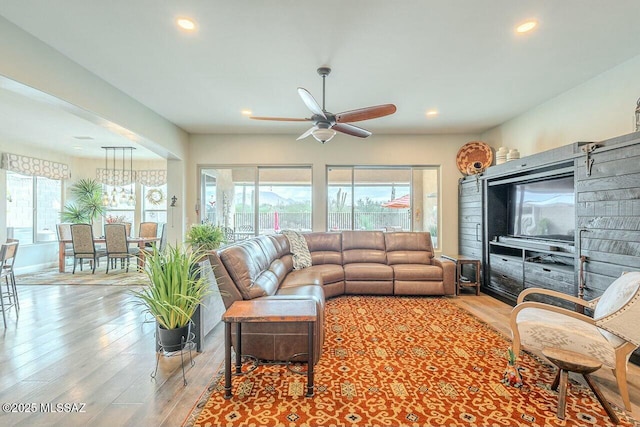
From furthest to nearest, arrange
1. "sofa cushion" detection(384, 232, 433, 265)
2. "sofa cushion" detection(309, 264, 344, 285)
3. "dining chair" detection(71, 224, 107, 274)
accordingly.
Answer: "dining chair" detection(71, 224, 107, 274), "sofa cushion" detection(384, 232, 433, 265), "sofa cushion" detection(309, 264, 344, 285)

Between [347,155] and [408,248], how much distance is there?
2120 millimetres

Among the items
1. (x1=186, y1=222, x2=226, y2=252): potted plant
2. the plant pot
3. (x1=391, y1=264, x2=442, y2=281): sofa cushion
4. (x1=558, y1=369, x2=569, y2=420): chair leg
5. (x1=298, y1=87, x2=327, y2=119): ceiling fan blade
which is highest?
(x1=298, y1=87, x2=327, y2=119): ceiling fan blade

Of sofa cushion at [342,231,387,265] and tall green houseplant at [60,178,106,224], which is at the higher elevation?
Answer: tall green houseplant at [60,178,106,224]

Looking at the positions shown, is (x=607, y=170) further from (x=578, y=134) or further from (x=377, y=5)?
(x=377, y=5)

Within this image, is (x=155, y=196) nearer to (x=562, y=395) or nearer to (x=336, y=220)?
(x=336, y=220)

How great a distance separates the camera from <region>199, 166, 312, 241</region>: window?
19.6 ft

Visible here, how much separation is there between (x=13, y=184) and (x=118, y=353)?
640 centimetres

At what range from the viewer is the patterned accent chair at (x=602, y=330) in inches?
74.9

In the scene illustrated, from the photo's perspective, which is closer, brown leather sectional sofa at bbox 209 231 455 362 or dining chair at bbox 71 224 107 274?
brown leather sectional sofa at bbox 209 231 455 362

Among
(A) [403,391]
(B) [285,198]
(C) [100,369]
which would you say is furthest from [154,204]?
(A) [403,391]

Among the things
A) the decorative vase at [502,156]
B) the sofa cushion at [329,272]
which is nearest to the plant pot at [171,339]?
the sofa cushion at [329,272]

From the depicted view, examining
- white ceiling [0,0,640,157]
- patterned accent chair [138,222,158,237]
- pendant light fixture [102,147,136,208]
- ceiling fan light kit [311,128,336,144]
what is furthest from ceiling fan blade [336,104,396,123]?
pendant light fixture [102,147,136,208]

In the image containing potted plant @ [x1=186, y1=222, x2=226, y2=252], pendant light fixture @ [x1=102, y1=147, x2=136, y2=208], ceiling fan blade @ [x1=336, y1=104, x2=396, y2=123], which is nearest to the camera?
ceiling fan blade @ [x1=336, y1=104, x2=396, y2=123]

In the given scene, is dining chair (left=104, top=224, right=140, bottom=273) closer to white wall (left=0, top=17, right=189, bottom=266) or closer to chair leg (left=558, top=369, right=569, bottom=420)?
white wall (left=0, top=17, right=189, bottom=266)
